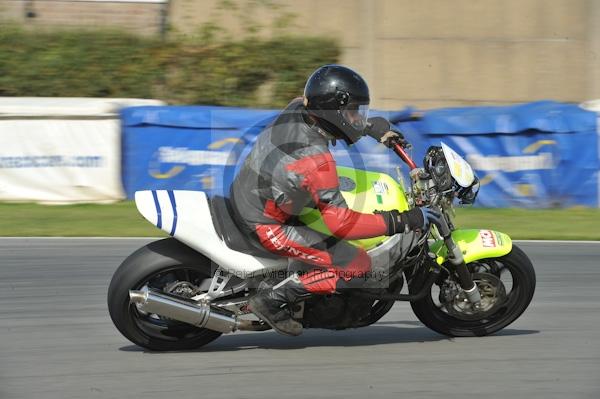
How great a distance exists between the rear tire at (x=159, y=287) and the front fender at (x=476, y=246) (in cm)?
133

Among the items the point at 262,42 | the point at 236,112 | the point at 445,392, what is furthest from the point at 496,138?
the point at 445,392

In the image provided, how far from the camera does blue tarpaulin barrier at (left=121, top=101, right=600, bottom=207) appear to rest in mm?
10531

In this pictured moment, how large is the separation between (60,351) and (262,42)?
921 cm

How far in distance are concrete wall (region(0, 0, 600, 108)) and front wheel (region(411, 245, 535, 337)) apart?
33.6 ft

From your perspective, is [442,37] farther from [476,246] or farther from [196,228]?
[196,228]

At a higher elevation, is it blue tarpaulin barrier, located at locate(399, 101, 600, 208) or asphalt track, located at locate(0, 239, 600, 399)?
asphalt track, located at locate(0, 239, 600, 399)

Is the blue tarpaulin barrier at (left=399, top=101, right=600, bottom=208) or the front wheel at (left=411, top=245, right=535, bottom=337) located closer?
the front wheel at (left=411, top=245, right=535, bottom=337)

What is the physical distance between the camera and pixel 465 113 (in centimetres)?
1099

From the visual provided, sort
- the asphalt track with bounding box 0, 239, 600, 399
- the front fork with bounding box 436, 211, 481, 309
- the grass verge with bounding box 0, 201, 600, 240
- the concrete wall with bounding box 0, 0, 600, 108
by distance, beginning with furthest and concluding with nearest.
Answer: the concrete wall with bounding box 0, 0, 600, 108
the grass verge with bounding box 0, 201, 600, 240
the front fork with bounding box 436, 211, 481, 309
the asphalt track with bounding box 0, 239, 600, 399

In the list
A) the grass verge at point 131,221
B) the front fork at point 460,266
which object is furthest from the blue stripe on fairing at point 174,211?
the grass verge at point 131,221

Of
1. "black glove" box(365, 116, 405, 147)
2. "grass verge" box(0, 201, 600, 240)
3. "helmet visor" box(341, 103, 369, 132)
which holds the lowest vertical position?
"grass verge" box(0, 201, 600, 240)

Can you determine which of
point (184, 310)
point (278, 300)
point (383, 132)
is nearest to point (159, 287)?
point (184, 310)

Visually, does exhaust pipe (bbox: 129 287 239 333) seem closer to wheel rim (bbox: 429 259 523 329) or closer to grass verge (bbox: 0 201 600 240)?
wheel rim (bbox: 429 259 523 329)

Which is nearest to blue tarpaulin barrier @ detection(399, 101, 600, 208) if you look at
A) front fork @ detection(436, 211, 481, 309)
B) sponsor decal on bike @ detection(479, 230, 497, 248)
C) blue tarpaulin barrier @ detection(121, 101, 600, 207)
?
blue tarpaulin barrier @ detection(121, 101, 600, 207)
